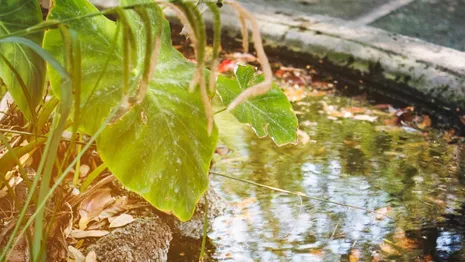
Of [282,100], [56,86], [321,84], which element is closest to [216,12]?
[56,86]

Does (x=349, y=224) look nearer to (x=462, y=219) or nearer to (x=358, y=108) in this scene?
(x=462, y=219)

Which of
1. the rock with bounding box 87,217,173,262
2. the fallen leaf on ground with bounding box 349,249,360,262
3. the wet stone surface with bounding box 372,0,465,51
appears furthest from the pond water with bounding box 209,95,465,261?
the wet stone surface with bounding box 372,0,465,51

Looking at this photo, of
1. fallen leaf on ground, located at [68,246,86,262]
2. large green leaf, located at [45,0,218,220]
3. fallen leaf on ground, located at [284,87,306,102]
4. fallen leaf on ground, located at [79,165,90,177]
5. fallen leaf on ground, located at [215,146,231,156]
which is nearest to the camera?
large green leaf, located at [45,0,218,220]

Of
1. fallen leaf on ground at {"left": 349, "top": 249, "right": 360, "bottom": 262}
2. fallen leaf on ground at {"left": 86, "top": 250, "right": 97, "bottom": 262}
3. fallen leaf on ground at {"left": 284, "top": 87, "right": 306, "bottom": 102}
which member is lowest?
fallen leaf on ground at {"left": 284, "top": 87, "right": 306, "bottom": 102}

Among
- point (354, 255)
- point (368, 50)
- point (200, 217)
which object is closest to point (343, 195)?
point (354, 255)

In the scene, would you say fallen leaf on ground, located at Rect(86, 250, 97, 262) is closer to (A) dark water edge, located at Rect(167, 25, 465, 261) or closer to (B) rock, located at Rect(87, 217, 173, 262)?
(B) rock, located at Rect(87, 217, 173, 262)

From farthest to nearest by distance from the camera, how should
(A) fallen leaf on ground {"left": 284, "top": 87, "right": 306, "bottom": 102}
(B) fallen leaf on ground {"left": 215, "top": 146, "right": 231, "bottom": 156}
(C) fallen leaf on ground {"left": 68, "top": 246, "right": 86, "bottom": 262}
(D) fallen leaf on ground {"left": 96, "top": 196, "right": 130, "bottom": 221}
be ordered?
(A) fallen leaf on ground {"left": 284, "top": 87, "right": 306, "bottom": 102}
(B) fallen leaf on ground {"left": 215, "top": 146, "right": 231, "bottom": 156}
(D) fallen leaf on ground {"left": 96, "top": 196, "right": 130, "bottom": 221}
(C) fallen leaf on ground {"left": 68, "top": 246, "right": 86, "bottom": 262}

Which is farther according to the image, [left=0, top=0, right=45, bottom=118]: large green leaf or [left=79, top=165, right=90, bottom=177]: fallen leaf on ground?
[left=79, top=165, right=90, bottom=177]: fallen leaf on ground

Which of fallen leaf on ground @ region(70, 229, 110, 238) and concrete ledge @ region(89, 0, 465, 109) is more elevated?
concrete ledge @ region(89, 0, 465, 109)
